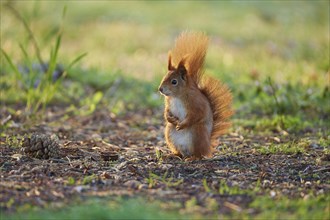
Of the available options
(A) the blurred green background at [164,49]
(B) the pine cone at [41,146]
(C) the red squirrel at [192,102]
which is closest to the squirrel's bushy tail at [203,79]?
(C) the red squirrel at [192,102]

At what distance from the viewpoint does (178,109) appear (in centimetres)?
484

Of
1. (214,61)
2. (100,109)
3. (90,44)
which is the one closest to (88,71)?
(100,109)

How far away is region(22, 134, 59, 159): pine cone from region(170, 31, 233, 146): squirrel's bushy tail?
1.12 meters

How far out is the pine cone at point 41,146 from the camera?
16.0 ft

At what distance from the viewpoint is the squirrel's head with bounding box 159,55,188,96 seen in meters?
4.85

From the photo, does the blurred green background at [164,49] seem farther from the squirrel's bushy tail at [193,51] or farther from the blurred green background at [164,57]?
the squirrel's bushy tail at [193,51]

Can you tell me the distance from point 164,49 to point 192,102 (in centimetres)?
669

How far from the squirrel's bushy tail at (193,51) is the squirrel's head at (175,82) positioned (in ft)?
0.31

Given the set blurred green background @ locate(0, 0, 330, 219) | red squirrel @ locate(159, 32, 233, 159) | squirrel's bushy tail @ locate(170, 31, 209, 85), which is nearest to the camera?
red squirrel @ locate(159, 32, 233, 159)

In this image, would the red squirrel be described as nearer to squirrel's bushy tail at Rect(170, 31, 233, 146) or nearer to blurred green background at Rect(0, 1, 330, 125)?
squirrel's bushy tail at Rect(170, 31, 233, 146)

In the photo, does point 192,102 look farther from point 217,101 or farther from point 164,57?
point 164,57

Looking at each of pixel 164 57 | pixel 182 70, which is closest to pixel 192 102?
pixel 182 70

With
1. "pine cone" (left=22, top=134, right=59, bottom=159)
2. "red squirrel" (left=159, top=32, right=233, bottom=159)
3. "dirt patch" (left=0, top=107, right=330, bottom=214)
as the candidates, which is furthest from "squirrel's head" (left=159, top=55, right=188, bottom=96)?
"pine cone" (left=22, top=134, right=59, bottom=159)

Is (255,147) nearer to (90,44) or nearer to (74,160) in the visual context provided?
(74,160)
